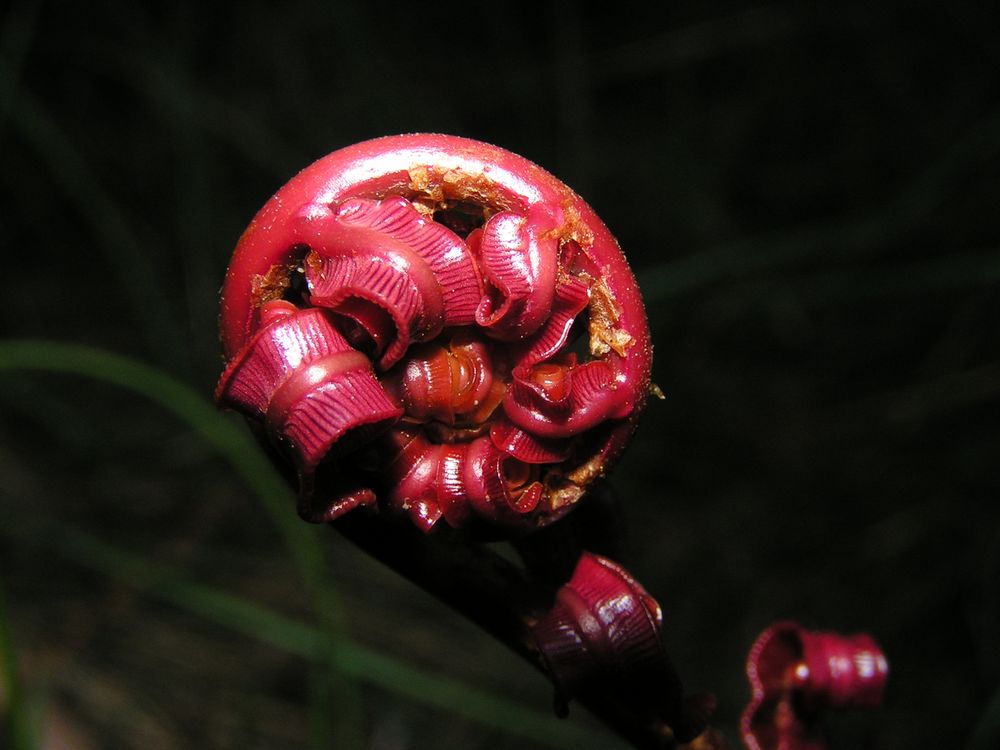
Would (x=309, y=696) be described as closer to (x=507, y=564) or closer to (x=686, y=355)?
(x=686, y=355)

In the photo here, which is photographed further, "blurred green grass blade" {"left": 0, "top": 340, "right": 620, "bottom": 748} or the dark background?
the dark background

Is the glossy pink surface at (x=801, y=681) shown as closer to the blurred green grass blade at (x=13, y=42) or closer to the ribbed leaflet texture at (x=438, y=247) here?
the ribbed leaflet texture at (x=438, y=247)

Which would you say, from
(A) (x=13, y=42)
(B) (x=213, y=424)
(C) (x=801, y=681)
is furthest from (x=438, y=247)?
(A) (x=13, y=42)

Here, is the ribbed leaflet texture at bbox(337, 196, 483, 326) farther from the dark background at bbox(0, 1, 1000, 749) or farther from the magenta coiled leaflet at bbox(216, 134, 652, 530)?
the dark background at bbox(0, 1, 1000, 749)

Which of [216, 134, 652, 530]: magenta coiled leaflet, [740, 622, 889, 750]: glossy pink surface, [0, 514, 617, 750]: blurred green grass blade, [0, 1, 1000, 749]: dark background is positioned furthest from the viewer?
[0, 1, 1000, 749]: dark background

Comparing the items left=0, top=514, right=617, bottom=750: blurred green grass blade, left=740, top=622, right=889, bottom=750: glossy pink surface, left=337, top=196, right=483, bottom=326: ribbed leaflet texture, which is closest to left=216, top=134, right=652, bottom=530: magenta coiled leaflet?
left=337, top=196, right=483, bottom=326: ribbed leaflet texture

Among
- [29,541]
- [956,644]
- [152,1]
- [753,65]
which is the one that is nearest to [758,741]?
[956,644]

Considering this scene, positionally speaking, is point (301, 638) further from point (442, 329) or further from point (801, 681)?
point (442, 329)
